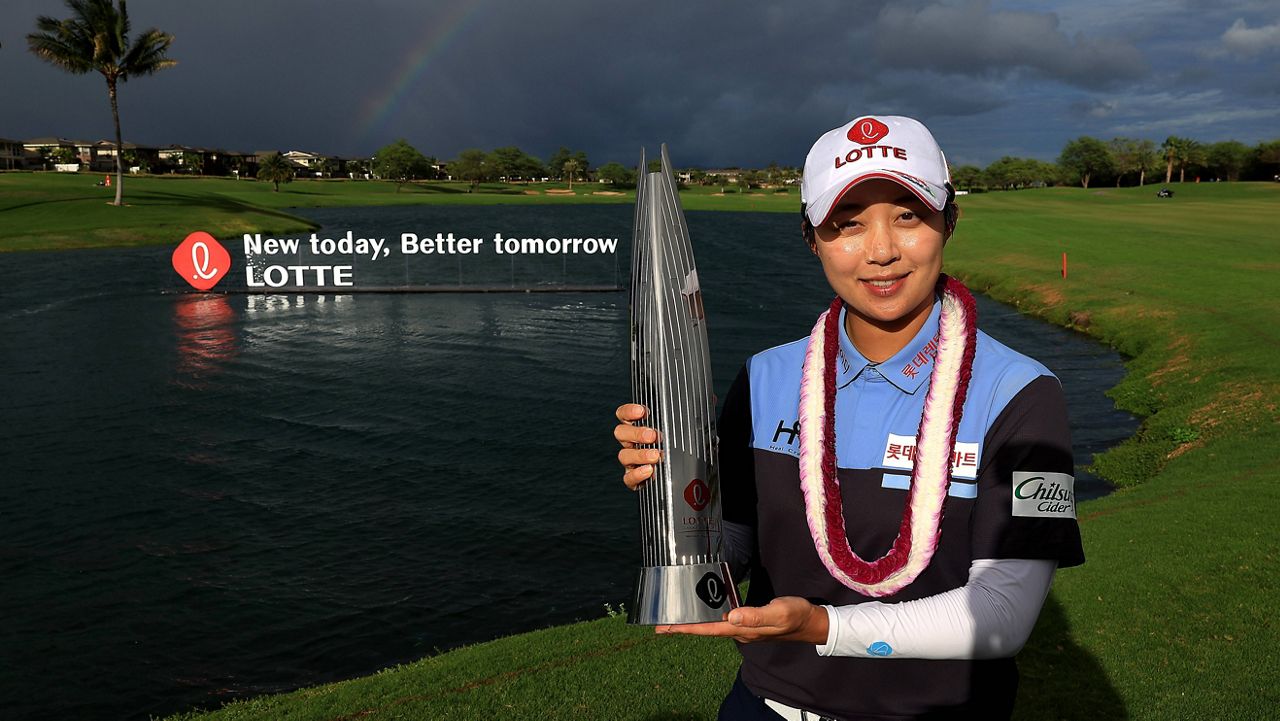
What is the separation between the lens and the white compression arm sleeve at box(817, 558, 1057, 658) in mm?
2459

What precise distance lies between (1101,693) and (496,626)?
1005 cm

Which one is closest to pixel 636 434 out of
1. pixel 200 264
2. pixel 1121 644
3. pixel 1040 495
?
pixel 1040 495

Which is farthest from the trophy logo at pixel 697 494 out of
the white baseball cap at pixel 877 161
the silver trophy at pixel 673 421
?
the white baseball cap at pixel 877 161

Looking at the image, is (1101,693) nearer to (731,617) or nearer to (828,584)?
(828,584)

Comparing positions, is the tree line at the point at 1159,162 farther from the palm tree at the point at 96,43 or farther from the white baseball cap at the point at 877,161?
the white baseball cap at the point at 877,161

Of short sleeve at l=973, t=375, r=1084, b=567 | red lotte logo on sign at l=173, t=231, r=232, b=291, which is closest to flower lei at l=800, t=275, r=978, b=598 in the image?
short sleeve at l=973, t=375, r=1084, b=567

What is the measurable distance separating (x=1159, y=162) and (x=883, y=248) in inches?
7629

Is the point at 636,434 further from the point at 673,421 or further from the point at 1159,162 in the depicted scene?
the point at 1159,162

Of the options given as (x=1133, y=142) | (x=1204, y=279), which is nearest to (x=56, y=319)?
(x=1204, y=279)

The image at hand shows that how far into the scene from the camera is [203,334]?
43.4m

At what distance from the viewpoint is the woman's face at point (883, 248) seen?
274cm

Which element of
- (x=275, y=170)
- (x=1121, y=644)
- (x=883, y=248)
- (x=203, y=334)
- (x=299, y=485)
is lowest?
(x=299, y=485)

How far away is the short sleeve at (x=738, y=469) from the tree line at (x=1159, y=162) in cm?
16700

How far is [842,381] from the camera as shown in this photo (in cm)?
302
